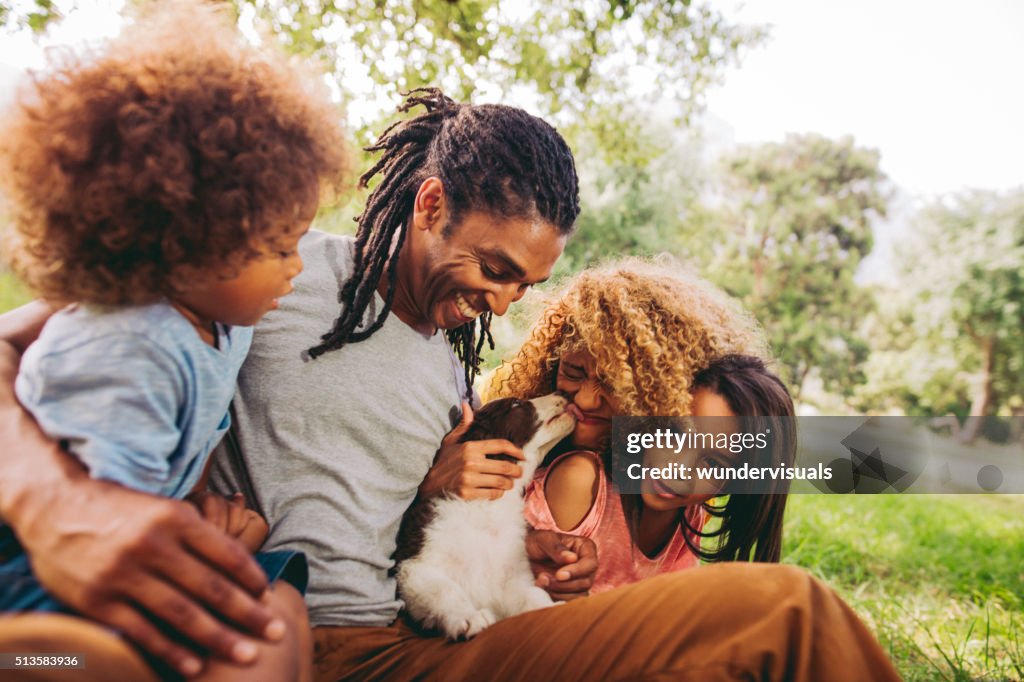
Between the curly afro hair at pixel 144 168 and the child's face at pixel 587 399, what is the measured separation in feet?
4.18

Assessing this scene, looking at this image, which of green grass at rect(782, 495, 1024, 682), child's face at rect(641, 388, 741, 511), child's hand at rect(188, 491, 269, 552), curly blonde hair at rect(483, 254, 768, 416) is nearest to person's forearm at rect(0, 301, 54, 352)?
child's hand at rect(188, 491, 269, 552)

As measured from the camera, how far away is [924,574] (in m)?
4.85

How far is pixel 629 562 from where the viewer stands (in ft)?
7.80

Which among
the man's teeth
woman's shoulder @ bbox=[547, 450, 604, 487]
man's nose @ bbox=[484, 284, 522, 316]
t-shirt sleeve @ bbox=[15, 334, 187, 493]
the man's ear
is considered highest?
the man's ear

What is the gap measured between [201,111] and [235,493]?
3.49ft

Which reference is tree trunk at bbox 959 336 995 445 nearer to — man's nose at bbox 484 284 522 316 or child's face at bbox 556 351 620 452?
child's face at bbox 556 351 620 452

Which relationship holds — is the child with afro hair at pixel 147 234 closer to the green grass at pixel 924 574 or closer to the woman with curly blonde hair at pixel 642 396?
the woman with curly blonde hair at pixel 642 396

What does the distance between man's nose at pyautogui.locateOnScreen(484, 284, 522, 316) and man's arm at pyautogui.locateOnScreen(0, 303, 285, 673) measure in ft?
3.79

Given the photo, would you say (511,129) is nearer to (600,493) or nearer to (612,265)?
(612,265)

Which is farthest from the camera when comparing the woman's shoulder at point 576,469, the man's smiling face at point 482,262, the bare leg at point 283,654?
the woman's shoulder at point 576,469

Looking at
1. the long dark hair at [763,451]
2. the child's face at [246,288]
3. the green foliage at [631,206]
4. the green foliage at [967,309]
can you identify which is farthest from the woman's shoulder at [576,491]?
the green foliage at [967,309]

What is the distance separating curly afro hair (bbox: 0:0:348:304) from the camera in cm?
128

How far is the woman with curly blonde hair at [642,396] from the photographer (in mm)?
2246

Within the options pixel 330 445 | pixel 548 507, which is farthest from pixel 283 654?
pixel 548 507
